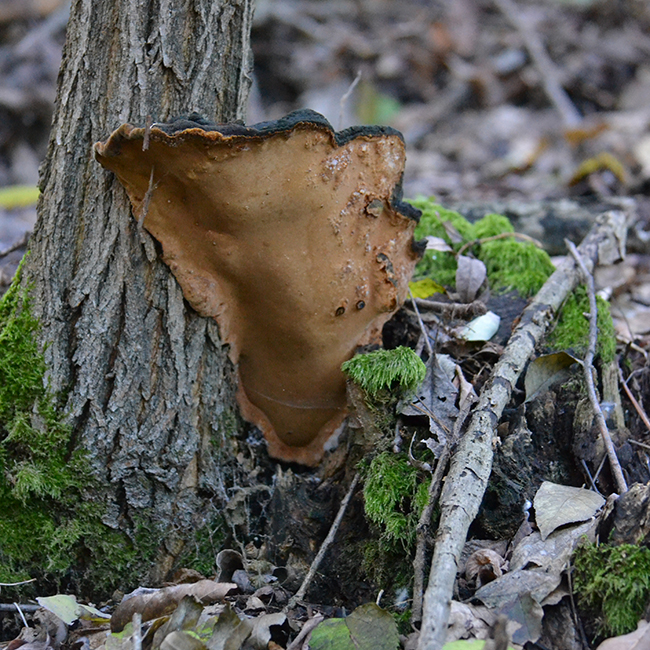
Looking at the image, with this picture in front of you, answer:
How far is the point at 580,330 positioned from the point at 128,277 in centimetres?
206

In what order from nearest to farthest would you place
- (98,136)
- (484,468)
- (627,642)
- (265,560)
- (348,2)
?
1. (627,642)
2. (484,468)
3. (98,136)
4. (265,560)
5. (348,2)

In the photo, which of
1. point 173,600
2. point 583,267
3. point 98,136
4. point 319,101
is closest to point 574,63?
point 319,101

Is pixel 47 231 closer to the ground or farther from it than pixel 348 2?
closer to the ground

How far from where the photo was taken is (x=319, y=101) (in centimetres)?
981

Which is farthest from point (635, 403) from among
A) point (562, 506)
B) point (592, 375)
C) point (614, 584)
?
point (614, 584)

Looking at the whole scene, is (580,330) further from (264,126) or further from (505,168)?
(505,168)

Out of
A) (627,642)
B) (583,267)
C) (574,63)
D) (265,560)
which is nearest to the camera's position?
(627,642)

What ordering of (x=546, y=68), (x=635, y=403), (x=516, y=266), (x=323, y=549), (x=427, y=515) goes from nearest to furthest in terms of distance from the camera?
(x=427, y=515)
(x=323, y=549)
(x=635, y=403)
(x=516, y=266)
(x=546, y=68)

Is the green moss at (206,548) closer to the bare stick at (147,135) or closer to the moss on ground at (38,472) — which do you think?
the moss on ground at (38,472)

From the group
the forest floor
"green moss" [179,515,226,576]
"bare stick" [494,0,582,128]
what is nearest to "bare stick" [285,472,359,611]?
Answer: the forest floor

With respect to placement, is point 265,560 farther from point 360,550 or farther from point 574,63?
point 574,63

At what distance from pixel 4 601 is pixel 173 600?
2.66 feet

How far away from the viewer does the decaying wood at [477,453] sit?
178 centimetres

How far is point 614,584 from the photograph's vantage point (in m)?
1.90
